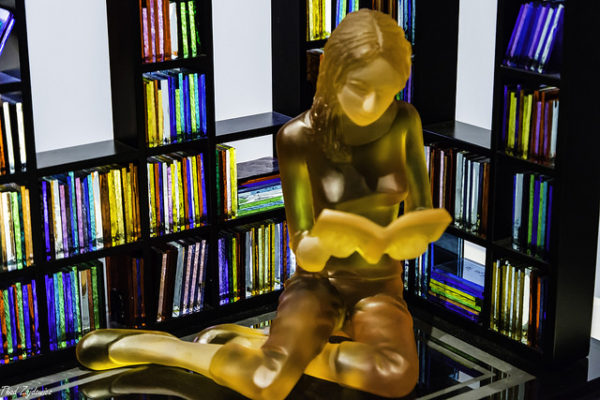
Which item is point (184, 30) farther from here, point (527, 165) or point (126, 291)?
point (527, 165)

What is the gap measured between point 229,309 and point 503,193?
1344 millimetres

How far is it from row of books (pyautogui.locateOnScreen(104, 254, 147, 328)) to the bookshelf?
1.05m

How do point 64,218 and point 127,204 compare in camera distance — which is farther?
point 127,204

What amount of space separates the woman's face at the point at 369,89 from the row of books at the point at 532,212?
0.88 metres

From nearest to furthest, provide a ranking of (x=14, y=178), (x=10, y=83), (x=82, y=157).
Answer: (x=10, y=83) < (x=14, y=178) < (x=82, y=157)

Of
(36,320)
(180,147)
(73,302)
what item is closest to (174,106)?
(180,147)

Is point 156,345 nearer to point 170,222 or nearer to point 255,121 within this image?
point 170,222

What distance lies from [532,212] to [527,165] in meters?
0.19

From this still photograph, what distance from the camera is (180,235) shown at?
14.1 ft

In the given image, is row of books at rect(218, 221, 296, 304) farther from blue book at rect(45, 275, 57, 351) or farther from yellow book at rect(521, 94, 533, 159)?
yellow book at rect(521, 94, 533, 159)

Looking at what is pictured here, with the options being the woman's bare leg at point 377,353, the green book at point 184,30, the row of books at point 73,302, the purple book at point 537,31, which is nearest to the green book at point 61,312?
the row of books at point 73,302

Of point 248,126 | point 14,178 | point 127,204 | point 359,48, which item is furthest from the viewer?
point 248,126

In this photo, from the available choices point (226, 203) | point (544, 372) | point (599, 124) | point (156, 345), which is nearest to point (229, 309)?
point (226, 203)

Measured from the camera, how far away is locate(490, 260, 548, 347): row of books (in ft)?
13.1
